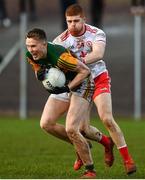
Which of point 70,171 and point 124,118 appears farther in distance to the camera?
point 124,118

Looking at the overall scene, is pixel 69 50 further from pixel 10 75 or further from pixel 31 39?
pixel 10 75

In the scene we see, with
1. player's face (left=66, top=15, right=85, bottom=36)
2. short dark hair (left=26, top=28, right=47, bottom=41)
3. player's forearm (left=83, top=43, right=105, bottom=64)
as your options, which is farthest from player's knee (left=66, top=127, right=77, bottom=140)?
player's face (left=66, top=15, right=85, bottom=36)

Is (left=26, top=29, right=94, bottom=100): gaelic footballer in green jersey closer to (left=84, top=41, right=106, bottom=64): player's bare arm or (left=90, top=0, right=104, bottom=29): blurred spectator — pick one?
(left=84, top=41, right=106, bottom=64): player's bare arm

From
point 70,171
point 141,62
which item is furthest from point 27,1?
point 70,171

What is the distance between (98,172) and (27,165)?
1.35 meters

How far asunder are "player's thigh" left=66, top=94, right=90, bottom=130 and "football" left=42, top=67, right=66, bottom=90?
45cm

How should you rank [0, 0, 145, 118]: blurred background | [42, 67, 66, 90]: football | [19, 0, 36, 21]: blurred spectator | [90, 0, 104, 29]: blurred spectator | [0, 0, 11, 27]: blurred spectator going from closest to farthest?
[42, 67, 66, 90]: football < [19, 0, 36, 21]: blurred spectator < [0, 0, 145, 118]: blurred background < [90, 0, 104, 29]: blurred spectator < [0, 0, 11, 27]: blurred spectator

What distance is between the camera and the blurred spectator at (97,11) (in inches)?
1137

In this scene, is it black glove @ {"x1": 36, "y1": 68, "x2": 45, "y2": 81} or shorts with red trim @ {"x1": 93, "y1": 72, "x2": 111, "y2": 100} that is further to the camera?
shorts with red trim @ {"x1": 93, "y1": 72, "x2": 111, "y2": 100}

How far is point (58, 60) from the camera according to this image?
1122cm

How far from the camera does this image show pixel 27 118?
26969 millimetres

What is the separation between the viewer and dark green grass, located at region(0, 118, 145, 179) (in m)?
12.0

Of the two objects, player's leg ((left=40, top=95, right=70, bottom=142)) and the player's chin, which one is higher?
the player's chin

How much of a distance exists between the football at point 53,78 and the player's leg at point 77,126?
0.46 m
